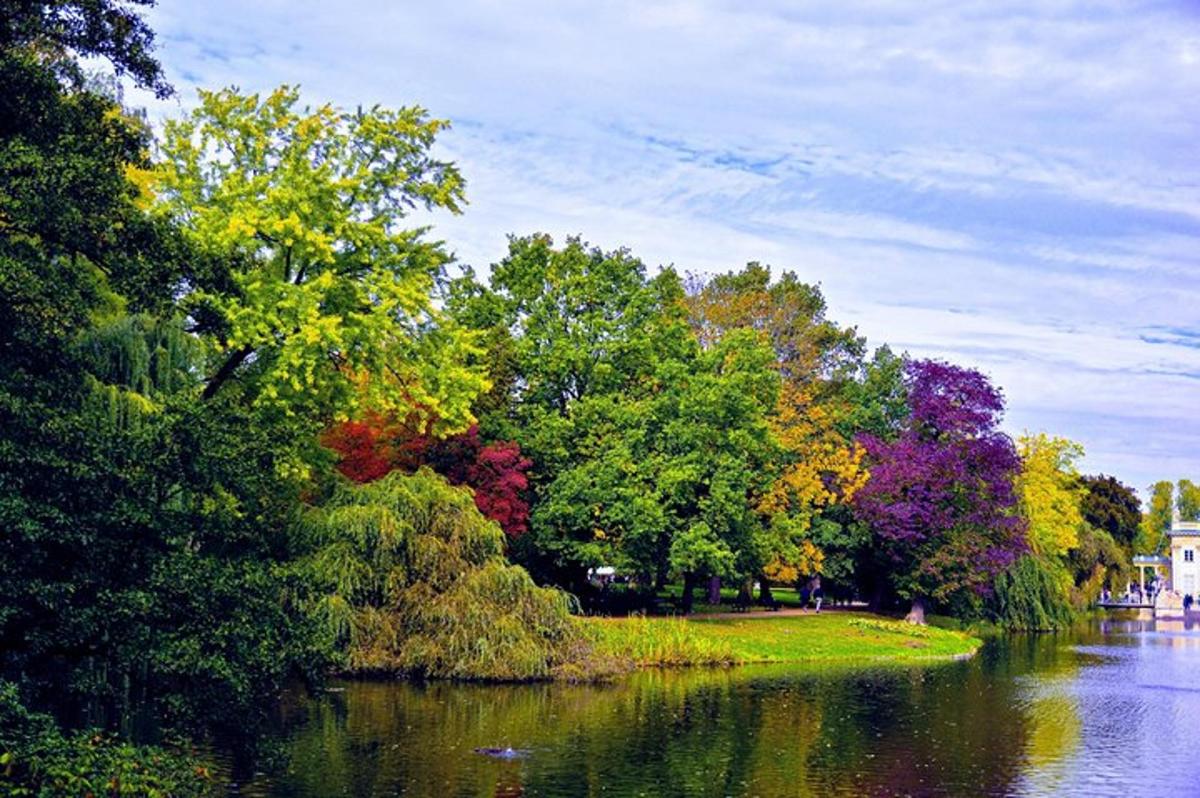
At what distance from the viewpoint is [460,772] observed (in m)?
21.2

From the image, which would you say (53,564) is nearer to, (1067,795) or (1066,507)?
(1067,795)

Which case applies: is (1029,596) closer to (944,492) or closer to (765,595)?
(944,492)

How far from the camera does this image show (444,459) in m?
41.6

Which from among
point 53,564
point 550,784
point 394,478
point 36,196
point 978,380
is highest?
point 978,380

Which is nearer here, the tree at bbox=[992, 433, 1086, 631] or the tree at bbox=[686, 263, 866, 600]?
the tree at bbox=[686, 263, 866, 600]

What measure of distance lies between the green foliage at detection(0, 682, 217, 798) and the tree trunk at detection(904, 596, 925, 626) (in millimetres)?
44998

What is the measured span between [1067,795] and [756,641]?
925 inches

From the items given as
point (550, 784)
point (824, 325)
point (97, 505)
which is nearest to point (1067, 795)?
point (550, 784)

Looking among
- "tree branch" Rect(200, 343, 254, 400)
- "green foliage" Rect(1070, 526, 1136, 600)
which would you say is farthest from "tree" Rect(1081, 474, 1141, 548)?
"tree branch" Rect(200, 343, 254, 400)

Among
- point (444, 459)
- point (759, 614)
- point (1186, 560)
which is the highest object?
point (444, 459)

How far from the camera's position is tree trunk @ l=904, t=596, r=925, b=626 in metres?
57.0

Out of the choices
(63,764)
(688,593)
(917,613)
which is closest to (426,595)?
(688,593)

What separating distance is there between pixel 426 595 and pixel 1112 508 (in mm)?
87193

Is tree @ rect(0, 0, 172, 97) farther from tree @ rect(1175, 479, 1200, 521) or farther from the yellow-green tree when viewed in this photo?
tree @ rect(1175, 479, 1200, 521)
